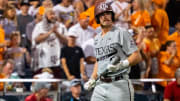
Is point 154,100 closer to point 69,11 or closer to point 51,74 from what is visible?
point 51,74

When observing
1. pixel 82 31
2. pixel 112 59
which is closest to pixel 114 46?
pixel 112 59

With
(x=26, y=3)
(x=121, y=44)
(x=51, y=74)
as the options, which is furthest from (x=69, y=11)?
(x=121, y=44)

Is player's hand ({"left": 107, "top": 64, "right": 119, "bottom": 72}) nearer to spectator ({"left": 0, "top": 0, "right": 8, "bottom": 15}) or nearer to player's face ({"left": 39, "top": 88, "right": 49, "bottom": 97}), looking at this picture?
player's face ({"left": 39, "top": 88, "right": 49, "bottom": 97})

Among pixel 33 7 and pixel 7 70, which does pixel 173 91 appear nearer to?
pixel 7 70

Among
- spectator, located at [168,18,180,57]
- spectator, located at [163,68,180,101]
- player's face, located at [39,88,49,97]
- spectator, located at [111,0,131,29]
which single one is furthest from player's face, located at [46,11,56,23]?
spectator, located at [168,18,180,57]

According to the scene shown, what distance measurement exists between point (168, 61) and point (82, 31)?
84.1 inches

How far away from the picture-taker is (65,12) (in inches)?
336

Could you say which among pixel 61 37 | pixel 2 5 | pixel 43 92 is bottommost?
pixel 43 92

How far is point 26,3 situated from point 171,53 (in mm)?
3722

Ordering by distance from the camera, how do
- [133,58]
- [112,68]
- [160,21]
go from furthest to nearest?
[160,21] < [133,58] < [112,68]

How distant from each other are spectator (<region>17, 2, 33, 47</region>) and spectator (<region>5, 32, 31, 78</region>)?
0.81 ft

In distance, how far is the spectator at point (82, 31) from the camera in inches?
318

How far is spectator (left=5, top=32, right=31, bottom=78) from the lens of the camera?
764cm

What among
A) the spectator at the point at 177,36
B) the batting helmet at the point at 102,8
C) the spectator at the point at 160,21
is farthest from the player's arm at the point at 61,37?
the batting helmet at the point at 102,8
